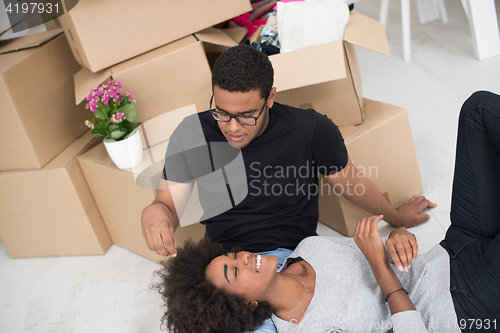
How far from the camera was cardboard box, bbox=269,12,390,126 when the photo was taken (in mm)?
1476

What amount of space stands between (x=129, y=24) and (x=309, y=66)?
71 centimetres

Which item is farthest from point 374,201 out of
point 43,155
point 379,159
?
point 43,155

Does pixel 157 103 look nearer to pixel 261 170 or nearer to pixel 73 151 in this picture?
pixel 73 151

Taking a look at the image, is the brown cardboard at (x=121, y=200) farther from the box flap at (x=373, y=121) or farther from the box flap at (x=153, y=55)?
the box flap at (x=373, y=121)

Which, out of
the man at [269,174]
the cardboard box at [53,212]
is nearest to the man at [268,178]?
the man at [269,174]

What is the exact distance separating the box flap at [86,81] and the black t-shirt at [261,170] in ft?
1.45

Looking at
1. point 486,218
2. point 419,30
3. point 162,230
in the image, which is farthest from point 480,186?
point 419,30

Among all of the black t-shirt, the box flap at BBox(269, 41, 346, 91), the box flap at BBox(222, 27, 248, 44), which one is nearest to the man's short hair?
the black t-shirt

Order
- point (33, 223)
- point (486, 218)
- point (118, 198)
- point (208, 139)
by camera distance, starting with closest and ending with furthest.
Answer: point (486, 218) < point (208, 139) < point (118, 198) < point (33, 223)

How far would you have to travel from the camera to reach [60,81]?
1812 millimetres

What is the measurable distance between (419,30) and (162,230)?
120 inches

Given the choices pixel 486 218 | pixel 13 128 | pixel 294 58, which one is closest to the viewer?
pixel 486 218

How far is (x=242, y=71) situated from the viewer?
1.14 metres

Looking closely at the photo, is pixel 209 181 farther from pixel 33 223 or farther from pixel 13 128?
pixel 33 223
